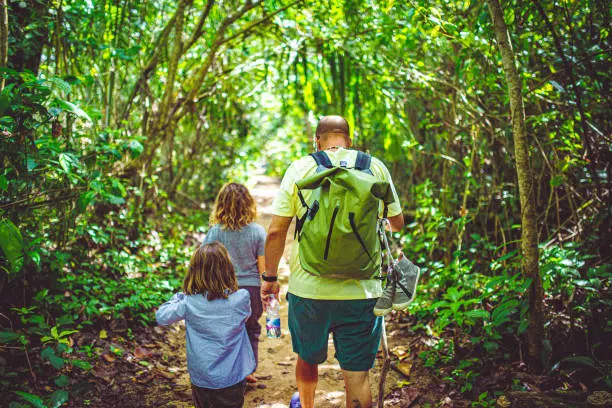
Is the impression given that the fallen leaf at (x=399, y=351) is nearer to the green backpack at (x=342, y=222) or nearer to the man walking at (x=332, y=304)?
the man walking at (x=332, y=304)

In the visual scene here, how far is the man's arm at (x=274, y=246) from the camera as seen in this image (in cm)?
260

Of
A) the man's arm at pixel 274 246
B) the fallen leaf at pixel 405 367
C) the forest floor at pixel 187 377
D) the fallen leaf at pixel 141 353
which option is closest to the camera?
the man's arm at pixel 274 246

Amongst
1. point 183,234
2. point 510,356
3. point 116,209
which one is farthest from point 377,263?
point 183,234

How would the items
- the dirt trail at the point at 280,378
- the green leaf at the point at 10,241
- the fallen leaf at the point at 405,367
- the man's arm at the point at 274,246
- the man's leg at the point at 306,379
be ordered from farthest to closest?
the fallen leaf at the point at 405,367
the dirt trail at the point at 280,378
the man's leg at the point at 306,379
the man's arm at the point at 274,246
the green leaf at the point at 10,241

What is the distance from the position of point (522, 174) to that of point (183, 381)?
3362mm

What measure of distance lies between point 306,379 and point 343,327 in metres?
0.48

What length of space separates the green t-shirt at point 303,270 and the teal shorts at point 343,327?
0.17ft

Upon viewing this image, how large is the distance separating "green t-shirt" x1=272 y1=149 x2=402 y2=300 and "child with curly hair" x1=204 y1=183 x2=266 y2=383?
2.90 feet

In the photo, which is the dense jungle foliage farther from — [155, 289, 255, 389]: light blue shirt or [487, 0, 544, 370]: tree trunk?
[155, 289, 255, 389]: light blue shirt

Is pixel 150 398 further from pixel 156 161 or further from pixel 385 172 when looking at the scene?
pixel 156 161

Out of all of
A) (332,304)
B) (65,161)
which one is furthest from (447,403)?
(65,161)

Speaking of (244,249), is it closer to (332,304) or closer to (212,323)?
(212,323)

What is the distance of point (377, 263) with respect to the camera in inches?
97.0

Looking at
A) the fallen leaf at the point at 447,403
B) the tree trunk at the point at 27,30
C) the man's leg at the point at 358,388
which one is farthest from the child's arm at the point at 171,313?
the tree trunk at the point at 27,30
